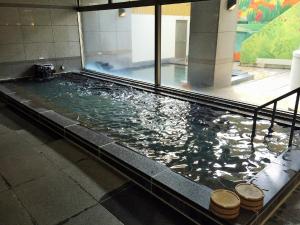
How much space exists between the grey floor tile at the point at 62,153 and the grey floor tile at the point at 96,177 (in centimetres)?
14

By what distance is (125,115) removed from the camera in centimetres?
418

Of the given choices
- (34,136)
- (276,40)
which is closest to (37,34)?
(34,136)

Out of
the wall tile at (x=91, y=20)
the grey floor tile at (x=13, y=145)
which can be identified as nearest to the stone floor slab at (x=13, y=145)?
the grey floor tile at (x=13, y=145)

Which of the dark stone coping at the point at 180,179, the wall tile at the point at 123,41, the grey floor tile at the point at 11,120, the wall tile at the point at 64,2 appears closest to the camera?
the dark stone coping at the point at 180,179

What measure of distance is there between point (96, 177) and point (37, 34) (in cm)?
619

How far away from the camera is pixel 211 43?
5.71 metres

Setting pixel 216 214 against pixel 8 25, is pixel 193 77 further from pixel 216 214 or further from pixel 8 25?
pixel 8 25

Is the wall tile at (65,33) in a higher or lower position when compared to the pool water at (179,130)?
higher

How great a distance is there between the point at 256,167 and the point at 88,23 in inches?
279

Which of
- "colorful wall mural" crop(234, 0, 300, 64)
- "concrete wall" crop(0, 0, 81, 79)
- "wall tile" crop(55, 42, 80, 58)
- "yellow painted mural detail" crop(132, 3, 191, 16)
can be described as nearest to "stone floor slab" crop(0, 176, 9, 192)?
"yellow painted mural detail" crop(132, 3, 191, 16)

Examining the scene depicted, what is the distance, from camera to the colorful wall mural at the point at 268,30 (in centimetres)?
748

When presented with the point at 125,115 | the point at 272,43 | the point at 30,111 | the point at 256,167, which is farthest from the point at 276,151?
the point at 272,43

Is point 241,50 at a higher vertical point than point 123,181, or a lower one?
higher

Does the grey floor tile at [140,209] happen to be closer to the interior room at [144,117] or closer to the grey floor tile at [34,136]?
the interior room at [144,117]
